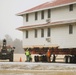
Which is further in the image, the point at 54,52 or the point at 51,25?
the point at 51,25

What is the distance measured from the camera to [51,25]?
52.1 m

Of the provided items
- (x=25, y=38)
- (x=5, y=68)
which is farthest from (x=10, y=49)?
(x=5, y=68)

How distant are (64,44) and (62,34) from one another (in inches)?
58.0

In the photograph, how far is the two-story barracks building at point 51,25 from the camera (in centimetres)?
4881

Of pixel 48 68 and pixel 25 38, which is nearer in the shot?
pixel 48 68

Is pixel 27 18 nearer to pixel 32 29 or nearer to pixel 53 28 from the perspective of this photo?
pixel 32 29

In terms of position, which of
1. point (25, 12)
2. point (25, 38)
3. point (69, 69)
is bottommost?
point (69, 69)

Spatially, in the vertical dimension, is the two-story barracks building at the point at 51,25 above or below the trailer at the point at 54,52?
above

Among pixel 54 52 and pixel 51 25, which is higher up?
Answer: pixel 51 25

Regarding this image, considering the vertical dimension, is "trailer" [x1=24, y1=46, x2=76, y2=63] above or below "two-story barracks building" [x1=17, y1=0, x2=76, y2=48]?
below

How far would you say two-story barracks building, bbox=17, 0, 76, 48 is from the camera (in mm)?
48812

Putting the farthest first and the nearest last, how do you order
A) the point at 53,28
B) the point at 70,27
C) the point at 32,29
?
1. the point at 32,29
2. the point at 53,28
3. the point at 70,27

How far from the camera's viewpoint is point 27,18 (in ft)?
195

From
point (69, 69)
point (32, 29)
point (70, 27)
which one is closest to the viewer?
point (69, 69)
